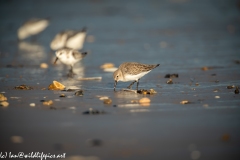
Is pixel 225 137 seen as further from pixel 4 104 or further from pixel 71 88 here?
pixel 71 88

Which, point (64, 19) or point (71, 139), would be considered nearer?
point (71, 139)

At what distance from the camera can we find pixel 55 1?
3009 centimetres

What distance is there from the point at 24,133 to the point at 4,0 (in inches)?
943

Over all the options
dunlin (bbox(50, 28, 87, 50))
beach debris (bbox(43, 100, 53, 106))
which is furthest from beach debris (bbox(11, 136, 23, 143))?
dunlin (bbox(50, 28, 87, 50))

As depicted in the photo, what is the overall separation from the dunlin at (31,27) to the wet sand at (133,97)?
0.40 meters

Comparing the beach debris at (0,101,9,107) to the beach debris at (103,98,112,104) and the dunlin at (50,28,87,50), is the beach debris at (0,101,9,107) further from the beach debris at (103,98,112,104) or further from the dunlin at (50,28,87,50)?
the dunlin at (50,28,87,50)

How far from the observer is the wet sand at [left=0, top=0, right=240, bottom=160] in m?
5.28

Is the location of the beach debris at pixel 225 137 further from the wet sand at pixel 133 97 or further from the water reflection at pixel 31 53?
the water reflection at pixel 31 53

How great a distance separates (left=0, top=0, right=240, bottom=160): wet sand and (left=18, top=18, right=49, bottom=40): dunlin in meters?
0.40

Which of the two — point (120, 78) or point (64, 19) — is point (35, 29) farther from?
point (120, 78)

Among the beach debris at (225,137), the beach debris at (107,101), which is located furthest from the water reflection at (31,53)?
the beach debris at (225,137)

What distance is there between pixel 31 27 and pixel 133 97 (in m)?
10.2

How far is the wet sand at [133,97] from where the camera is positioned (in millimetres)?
5281

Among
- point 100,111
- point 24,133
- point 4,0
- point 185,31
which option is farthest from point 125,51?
point 4,0
